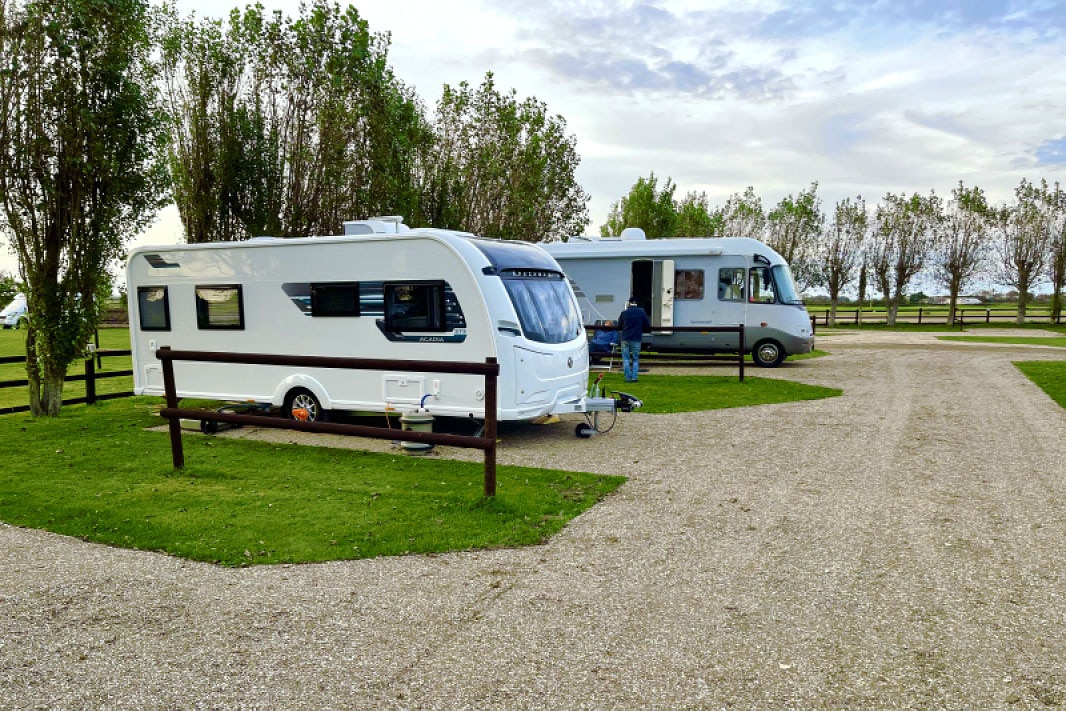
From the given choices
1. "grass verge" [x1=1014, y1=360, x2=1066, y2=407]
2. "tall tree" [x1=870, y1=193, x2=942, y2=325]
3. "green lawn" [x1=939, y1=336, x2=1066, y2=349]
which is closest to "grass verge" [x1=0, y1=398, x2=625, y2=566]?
"grass verge" [x1=1014, y1=360, x2=1066, y2=407]

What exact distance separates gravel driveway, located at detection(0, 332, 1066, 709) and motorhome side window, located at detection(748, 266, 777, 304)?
450 inches

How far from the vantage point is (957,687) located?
133 inches

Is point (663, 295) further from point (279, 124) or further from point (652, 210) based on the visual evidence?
point (652, 210)

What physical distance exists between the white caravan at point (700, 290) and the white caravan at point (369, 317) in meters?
9.00

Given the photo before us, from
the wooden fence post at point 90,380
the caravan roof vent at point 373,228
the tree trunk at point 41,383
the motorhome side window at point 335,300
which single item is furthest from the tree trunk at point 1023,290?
the tree trunk at point 41,383

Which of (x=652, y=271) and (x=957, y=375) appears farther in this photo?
(x=652, y=271)

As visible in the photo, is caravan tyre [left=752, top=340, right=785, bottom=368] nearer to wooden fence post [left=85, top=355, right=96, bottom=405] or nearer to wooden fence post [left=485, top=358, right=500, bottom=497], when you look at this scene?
wooden fence post [left=485, top=358, right=500, bottom=497]

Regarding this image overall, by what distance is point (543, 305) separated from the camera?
9.24 meters

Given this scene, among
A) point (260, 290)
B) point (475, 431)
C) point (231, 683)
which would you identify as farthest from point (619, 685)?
point (260, 290)

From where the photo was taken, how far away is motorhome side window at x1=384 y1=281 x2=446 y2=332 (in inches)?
352

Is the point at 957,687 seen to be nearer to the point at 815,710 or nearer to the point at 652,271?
the point at 815,710

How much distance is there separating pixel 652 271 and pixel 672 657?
15.4 meters

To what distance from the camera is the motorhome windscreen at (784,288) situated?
59.6ft

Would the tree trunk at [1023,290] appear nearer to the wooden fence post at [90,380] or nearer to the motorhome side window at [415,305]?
the motorhome side window at [415,305]
